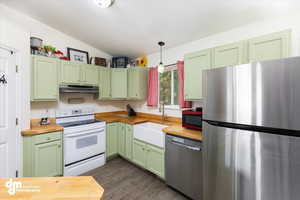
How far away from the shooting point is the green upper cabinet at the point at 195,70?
72.1 inches

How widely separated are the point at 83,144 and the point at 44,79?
1.32 metres

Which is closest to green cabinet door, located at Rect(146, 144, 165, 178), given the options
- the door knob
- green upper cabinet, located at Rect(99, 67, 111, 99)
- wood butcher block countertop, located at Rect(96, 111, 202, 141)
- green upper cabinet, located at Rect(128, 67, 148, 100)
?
wood butcher block countertop, located at Rect(96, 111, 202, 141)

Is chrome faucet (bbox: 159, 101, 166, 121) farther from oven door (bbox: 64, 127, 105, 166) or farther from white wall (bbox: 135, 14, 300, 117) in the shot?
oven door (bbox: 64, 127, 105, 166)

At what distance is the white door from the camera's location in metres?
1.66

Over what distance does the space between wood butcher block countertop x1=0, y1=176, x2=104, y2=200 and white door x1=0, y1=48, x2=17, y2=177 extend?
1.41 m

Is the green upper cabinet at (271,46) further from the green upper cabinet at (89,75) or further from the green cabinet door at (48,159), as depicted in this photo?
the green cabinet door at (48,159)

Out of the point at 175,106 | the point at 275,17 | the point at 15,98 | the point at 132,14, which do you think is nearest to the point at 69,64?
the point at 15,98

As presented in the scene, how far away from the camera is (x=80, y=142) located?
2334 mm

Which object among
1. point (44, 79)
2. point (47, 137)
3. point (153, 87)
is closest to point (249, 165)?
point (153, 87)

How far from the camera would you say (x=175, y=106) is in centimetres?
276

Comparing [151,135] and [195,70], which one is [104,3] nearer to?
[195,70]

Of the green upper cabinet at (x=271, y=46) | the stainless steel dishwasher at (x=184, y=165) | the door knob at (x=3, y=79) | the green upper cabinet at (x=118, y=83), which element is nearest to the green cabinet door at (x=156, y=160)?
the stainless steel dishwasher at (x=184, y=165)

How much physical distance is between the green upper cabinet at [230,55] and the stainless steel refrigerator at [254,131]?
562 mm

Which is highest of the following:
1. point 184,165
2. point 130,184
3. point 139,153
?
point 184,165
